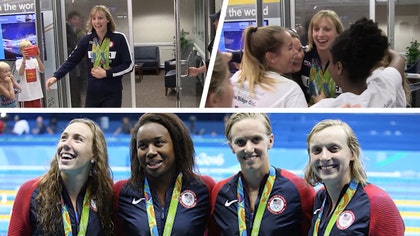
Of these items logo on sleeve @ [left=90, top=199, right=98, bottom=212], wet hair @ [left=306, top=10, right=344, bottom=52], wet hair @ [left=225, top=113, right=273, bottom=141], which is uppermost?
wet hair @ [left=306, top=10, right=344, bottom=52]

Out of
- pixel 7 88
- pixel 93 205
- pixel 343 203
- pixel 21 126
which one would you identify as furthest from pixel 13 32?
pixel 343 203

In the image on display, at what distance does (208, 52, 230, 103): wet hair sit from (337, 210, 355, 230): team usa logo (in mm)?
704

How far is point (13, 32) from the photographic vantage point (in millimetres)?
3141

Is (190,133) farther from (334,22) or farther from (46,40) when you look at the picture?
(46,40)

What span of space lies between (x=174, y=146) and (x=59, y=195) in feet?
1.71

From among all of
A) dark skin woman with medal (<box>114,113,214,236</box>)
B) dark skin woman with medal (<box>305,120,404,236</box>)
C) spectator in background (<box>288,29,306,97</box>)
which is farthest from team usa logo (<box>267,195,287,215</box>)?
spectator in background (<box>288,29,306,97</box>)

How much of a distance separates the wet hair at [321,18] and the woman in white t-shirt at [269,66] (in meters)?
0.05

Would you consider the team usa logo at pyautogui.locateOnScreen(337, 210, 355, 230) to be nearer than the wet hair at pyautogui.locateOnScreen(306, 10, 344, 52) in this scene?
No

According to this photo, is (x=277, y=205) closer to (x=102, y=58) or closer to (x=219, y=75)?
(x=219, y=75)

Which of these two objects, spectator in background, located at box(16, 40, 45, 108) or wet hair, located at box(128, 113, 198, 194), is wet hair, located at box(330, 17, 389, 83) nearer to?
wet hair, located at box(128, 113, 198, 194)

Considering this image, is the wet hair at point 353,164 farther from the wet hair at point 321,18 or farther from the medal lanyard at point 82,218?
the medal lanyard at point 82,218

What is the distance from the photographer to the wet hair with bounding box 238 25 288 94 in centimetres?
145

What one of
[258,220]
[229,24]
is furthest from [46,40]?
[229,24]

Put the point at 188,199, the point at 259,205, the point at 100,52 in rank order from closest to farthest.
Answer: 1. the point at 259,205
2. the point at 188,199
3. the point at 100,52
